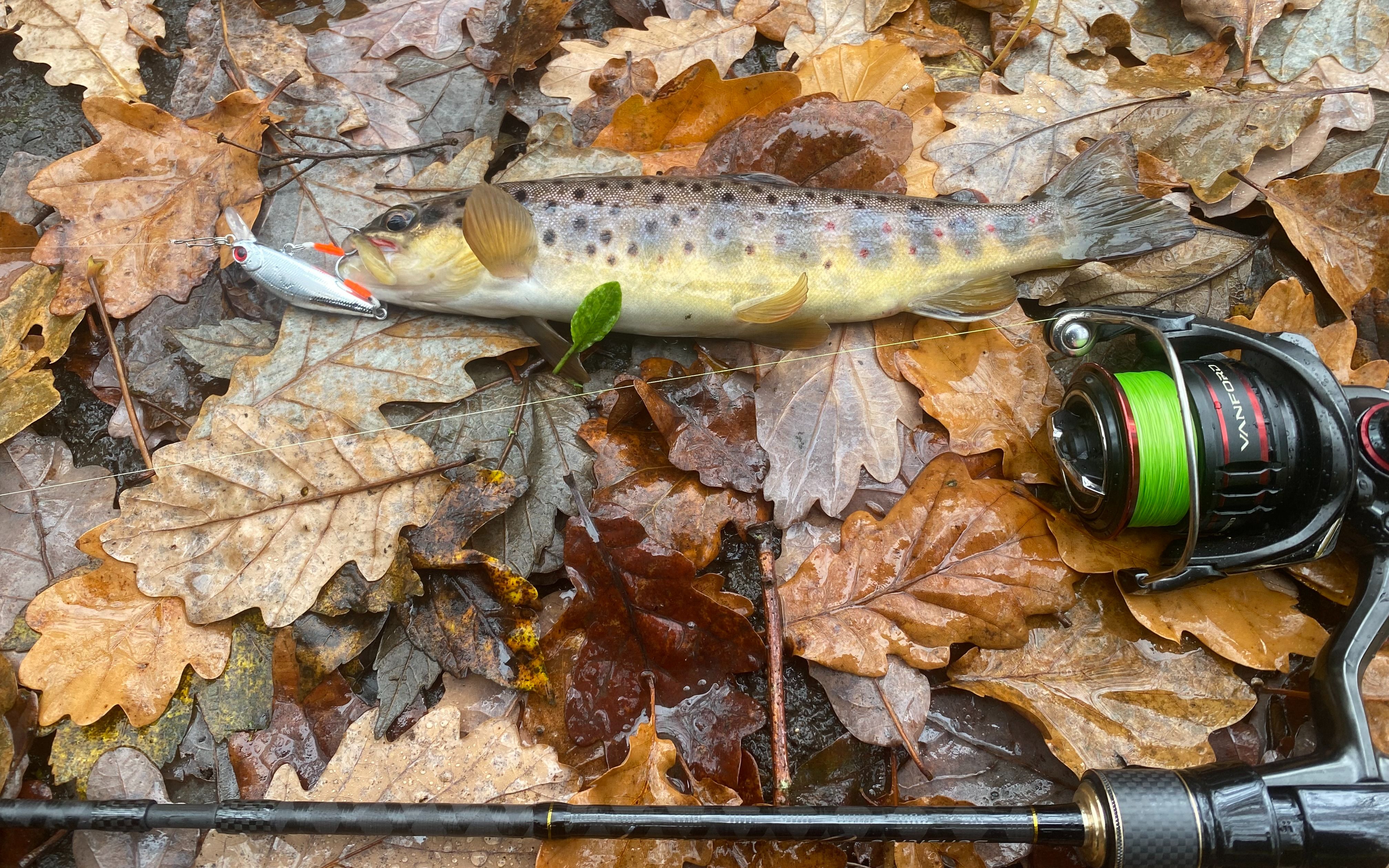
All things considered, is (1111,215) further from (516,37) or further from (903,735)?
(516,37)

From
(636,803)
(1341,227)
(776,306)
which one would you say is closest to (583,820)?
(636,803)

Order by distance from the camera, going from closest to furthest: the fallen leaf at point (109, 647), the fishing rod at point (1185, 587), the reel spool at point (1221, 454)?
the fishing rod at point (1185, 587) < the reel spool at point (1221, 454) < the fallen leaf at point (109, 647)

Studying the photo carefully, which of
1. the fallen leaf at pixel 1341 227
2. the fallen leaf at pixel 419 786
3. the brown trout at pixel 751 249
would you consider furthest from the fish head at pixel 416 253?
the fallen leaf at pixel 1341 227

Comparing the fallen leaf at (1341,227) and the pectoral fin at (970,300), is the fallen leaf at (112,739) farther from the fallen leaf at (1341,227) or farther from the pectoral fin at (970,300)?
the fallen leaf at (1341,227)

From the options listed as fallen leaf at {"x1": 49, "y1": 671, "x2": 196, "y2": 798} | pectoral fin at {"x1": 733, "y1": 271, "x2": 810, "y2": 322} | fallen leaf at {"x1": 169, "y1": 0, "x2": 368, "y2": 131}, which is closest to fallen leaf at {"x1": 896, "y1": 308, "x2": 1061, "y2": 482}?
pectoral fin at {"x1": 733, "y1": 271, "x2": 810, "y2": 322}

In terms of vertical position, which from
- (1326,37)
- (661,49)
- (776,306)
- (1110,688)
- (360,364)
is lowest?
(1110,688)

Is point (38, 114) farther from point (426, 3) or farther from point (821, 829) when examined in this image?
point (821, 829)
